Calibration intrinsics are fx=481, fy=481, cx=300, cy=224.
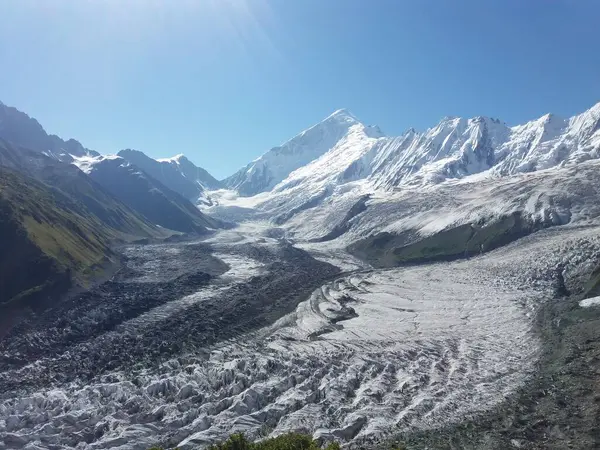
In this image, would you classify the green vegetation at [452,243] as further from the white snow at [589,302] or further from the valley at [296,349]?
the white snow at [589,302]

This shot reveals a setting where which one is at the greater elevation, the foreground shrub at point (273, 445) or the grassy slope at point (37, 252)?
the grassy slope at point (37, 252)

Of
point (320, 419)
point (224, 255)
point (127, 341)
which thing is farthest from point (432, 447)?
point (224, 255)

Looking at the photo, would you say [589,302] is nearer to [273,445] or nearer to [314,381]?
[314,381]

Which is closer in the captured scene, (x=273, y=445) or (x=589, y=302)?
(x=273, y=445)

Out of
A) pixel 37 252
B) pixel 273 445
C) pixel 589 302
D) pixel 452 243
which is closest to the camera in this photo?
pixel 273 445

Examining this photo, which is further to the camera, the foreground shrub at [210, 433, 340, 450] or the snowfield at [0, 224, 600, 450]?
the snowfield at [0, 224, 600, 450]

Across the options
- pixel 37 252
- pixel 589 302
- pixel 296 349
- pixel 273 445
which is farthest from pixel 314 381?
pixel 37 252

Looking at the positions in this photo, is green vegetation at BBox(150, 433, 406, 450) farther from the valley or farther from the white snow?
the white snow

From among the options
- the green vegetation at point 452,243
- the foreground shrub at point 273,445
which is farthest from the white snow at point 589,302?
the foreground shrub at point 273,445

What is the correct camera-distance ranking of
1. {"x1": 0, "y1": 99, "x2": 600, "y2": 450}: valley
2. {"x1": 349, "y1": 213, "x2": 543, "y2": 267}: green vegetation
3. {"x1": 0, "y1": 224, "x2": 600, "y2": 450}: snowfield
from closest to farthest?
1. {"x1": 0, "y1": 224, "x2": 600, "y2": 450}: snowfield
2. {"x1": 0, "y1": 99, "x2": 600, "y2": 450}: valley
3. {"x1": 349, "y1": 213, "x2": 543, "y2": 267}: green vegetation

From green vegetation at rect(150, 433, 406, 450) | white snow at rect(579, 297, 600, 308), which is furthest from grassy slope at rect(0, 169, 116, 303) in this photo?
white snow at rect(579, 297, 600, 308)

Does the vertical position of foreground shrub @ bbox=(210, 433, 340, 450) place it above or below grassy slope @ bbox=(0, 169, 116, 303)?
below

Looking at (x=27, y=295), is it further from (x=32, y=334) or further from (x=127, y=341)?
(x=127, y=341)

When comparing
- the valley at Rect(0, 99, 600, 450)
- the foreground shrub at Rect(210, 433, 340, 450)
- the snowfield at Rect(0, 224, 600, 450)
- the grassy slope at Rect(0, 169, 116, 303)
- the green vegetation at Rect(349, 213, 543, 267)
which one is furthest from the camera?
the green vegetation at Rect(349, 213, 543, 267)
